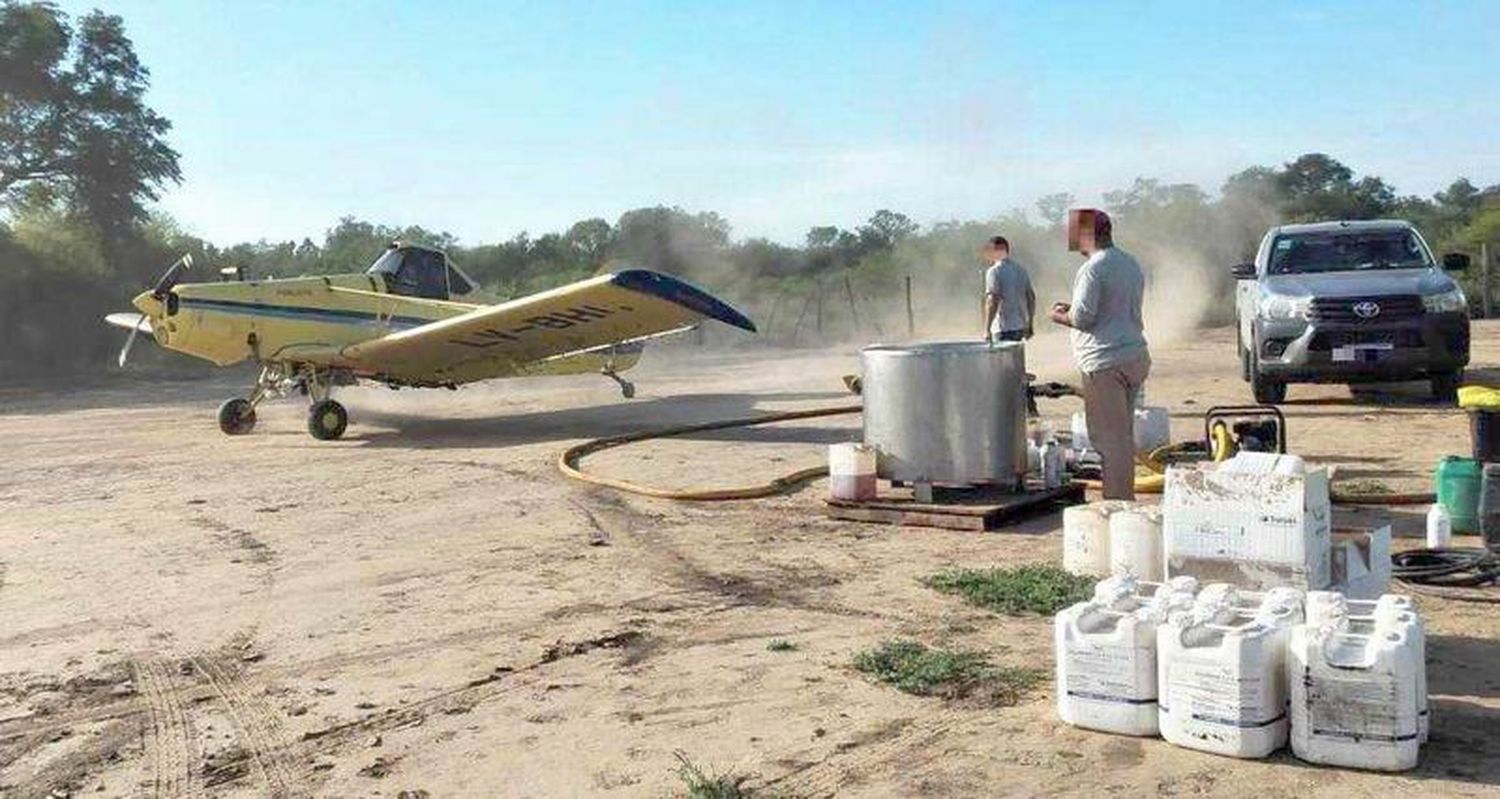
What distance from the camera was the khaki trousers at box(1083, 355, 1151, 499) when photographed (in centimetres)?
693

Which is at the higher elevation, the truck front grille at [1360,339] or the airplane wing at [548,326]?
the airplane wing at [548,326]

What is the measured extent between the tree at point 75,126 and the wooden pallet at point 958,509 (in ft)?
108

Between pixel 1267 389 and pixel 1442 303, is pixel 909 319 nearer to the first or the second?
pixel 1267 389

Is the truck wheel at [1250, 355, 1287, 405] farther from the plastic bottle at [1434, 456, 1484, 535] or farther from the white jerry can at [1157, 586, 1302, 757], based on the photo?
the white jerry can at [1157, 586, 1302, 757]

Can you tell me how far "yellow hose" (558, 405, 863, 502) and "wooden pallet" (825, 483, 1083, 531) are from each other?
1.09m

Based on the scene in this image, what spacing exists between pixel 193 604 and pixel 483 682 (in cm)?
237

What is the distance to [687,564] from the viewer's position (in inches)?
267

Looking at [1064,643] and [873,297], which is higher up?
[873,297]

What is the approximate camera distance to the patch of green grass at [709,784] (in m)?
3.57

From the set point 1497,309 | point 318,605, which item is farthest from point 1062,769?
point 1497,309

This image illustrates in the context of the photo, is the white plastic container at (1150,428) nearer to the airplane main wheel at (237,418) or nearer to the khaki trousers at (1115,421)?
the khaki trousers at (1115,421)

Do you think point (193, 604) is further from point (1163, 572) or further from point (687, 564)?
point (1163, 572)

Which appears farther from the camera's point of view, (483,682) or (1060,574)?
(1060,574)

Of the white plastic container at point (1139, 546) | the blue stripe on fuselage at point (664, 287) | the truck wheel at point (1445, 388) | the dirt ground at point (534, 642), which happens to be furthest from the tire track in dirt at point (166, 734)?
the truck wheel at point (1445, 388)
